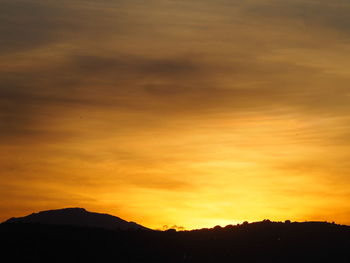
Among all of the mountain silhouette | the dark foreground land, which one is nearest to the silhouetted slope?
the dark foreground land

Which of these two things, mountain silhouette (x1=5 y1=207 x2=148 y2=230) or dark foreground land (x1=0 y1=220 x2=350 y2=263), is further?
mountain silhouette (x1=5 y1=207 x2=148 y2=230)

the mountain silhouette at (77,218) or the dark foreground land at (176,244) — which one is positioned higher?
the mountain silhouette at (77,218)

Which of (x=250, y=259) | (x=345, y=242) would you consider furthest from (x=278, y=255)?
(x=345, y=242)

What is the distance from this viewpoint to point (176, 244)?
132 ft

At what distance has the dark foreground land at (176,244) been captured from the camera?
3797cm

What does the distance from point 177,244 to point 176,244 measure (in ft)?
0.19

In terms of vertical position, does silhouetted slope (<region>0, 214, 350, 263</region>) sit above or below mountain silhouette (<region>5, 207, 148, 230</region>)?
below

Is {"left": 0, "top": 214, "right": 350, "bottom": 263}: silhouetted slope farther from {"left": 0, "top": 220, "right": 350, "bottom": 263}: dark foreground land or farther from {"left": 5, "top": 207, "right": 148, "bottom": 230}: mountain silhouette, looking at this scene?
{"left": 5, "top": 207, "right": 148, "bottom": 230}: mountain silhouette

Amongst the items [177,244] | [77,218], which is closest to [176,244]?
[177,244]

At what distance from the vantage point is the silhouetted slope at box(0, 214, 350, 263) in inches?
1495

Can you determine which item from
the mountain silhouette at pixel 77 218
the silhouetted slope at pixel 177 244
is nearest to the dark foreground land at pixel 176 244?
the silhouetted slope at pixel 177 244

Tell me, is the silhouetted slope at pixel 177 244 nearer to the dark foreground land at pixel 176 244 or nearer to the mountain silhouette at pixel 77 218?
the dark foreground land at pixel 176 244

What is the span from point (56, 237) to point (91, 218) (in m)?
52.2

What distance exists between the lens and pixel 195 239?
41.3 metres
